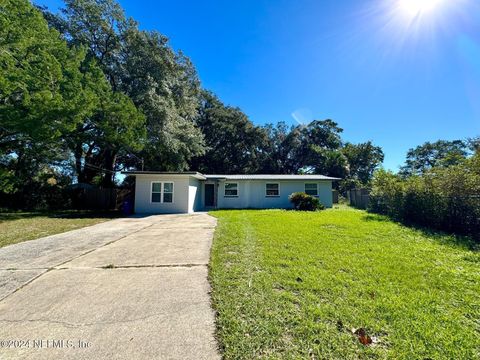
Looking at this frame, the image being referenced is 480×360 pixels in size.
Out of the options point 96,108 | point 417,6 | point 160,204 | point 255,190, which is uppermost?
point 417,6

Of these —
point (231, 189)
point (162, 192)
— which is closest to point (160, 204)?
point (162, 192)

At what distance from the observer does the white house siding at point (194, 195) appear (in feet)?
49.1

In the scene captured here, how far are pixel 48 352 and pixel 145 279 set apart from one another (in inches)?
66.5

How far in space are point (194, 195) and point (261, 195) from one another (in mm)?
5110

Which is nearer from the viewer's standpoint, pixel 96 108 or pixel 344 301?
pixel 344 301

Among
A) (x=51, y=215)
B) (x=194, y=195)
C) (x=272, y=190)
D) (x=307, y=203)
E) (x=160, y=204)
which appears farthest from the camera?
(x=272, y=190)

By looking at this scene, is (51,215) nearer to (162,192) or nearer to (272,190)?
(162,192)

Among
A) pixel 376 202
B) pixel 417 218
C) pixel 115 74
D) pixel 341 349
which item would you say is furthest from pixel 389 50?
pixel 115 74

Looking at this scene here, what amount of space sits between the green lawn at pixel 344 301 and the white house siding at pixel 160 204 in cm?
953

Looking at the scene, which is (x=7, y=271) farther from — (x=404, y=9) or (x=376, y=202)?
(x=376, y=202)

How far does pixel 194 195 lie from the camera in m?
16.0

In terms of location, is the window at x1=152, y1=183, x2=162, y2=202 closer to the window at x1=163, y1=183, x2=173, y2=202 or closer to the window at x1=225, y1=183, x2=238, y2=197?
the window at x1=163, y1=183, x2=173, y2=202

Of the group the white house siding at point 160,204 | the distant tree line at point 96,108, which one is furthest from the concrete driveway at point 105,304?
the white house siding at point 160,204

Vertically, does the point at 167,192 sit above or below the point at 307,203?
above
